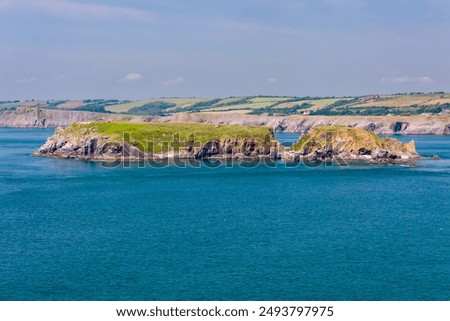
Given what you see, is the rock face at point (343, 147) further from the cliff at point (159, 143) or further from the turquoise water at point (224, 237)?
the turquoise water at point (224, 237)

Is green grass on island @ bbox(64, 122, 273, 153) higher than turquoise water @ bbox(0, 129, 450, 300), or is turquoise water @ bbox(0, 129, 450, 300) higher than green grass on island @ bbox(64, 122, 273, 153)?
green grass on island @ bbox(64, 122, 273, 153)

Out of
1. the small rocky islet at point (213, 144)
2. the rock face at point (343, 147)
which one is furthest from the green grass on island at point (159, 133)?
the rock face at point (343, 147)

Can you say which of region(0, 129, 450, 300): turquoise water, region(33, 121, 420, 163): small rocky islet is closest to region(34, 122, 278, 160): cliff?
region(33, 121, 420, 163): small rocky islet

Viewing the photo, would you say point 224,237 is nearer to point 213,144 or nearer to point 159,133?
point 213,144

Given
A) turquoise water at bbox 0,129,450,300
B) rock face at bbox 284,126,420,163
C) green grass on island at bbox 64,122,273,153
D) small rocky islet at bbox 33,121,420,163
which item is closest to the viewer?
turquoise water at bbox 0,129,450,300

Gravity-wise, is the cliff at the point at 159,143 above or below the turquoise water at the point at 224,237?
above

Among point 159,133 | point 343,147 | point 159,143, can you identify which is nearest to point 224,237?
point 343,147

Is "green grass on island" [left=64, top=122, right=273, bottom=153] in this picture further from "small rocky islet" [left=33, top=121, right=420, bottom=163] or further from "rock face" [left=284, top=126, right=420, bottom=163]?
"rock face" [left=284, top=126, right=420, bottom=163]
